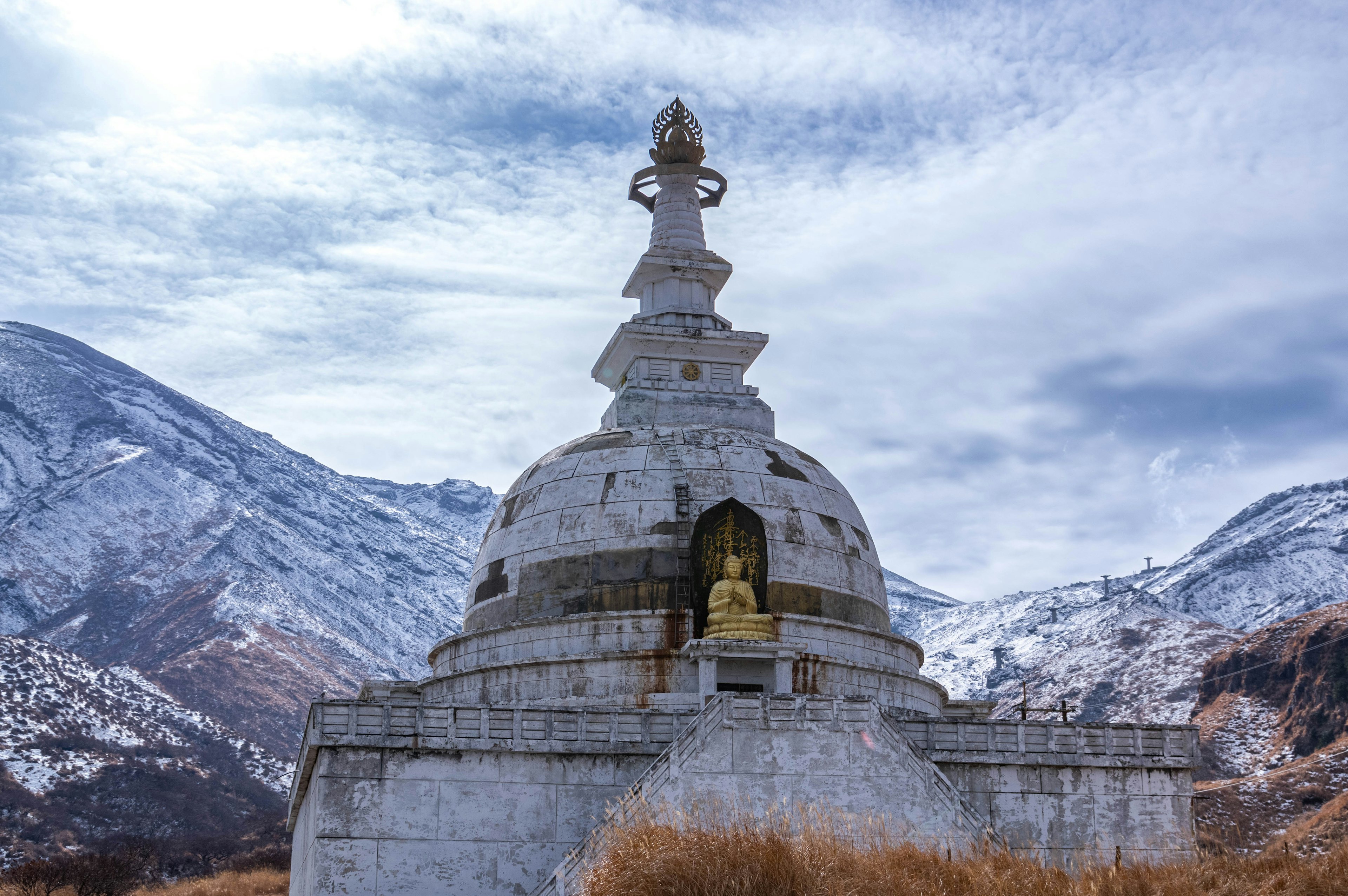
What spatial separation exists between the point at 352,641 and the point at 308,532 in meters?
35.1


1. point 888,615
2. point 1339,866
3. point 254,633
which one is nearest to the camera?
point 1339,866

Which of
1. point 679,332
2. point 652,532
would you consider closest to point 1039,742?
point 652,532

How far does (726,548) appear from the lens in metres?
35.0

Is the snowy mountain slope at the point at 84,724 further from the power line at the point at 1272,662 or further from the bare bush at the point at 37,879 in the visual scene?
the power line at the point at 1272,662

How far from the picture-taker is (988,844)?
1032 inches

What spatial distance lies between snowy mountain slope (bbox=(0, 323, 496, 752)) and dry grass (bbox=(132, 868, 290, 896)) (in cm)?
5812

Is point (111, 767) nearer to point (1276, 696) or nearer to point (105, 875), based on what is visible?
point (105, 875)

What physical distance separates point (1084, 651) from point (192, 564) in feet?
305

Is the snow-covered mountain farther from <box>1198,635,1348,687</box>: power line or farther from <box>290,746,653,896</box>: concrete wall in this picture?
<box>1198,635,1348,687</box>: power line

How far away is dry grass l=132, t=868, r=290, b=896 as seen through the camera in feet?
166

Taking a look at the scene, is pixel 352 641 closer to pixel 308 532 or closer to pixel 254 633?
pixel 254 633

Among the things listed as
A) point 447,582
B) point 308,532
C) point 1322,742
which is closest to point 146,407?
point 308,532

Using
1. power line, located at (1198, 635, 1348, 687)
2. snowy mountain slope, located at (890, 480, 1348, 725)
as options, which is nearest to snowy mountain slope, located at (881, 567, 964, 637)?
snowy mountain slope, located at (890, 480, 1348, 725)

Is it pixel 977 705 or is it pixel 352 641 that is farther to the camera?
pixel 352 641
